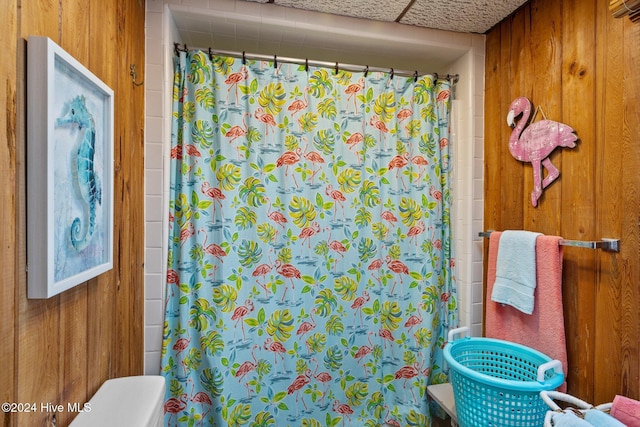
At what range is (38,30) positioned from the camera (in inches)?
27.3

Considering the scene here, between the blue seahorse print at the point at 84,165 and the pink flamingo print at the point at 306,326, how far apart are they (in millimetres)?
1051

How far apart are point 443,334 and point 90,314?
1.67 meters

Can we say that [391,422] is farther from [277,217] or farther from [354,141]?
[354,141]

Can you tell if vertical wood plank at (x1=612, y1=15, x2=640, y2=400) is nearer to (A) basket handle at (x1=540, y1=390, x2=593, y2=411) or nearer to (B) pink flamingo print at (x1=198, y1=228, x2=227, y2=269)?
(A) basket handle at (x1=540, y1=390, x2=593, y2=411)

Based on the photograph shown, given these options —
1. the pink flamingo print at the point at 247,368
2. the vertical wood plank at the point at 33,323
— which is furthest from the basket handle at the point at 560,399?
the vertical wood plank at the point at 33,323

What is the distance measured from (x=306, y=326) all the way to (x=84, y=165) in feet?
3.92

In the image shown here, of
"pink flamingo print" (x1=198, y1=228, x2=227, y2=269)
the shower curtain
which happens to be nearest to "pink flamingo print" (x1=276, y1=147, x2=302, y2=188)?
the shower curtain

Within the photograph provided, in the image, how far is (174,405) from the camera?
4.83 feet

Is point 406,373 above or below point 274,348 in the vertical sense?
below

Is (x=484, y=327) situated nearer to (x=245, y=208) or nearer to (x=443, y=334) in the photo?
(x=443, y=334)

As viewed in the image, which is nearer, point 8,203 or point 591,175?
point 8,203

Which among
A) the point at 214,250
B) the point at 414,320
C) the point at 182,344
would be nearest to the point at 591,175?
the point at 414,320

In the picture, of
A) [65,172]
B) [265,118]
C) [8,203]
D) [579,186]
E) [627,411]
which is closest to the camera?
[8,203]

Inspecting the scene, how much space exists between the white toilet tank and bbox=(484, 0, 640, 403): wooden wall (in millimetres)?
1538
